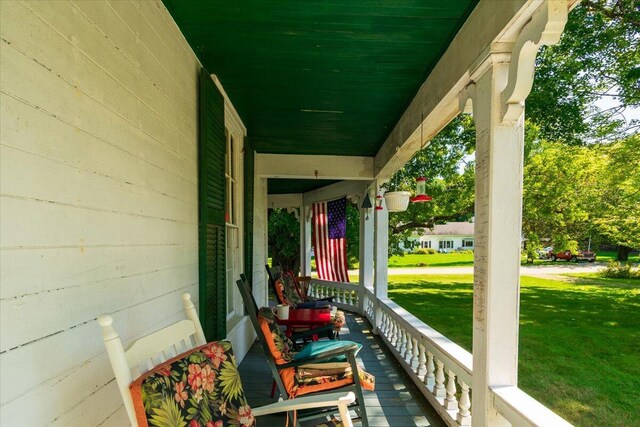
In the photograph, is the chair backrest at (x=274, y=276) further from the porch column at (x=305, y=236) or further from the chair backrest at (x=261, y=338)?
Result: the porch column at (x=305, y=236)

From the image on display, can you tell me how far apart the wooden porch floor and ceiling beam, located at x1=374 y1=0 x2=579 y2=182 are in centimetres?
235

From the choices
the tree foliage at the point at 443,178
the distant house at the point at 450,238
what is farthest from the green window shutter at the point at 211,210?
the distant house at the point at 450,238

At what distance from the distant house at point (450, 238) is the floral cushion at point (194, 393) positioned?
39345 millimetres

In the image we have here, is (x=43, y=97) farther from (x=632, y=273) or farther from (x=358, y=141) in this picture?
(x=632, y=273)

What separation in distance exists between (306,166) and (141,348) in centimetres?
467

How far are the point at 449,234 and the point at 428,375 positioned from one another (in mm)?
39395

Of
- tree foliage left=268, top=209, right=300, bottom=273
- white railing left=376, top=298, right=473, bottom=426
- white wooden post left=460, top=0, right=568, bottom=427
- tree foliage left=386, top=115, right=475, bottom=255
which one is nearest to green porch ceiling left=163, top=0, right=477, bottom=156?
white wooden post left=460, top=0, right=568, bottom=427

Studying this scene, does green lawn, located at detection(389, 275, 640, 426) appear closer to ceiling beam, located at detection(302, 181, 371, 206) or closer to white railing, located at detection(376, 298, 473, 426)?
white railing, located at detection(376, 298, 473, 426)

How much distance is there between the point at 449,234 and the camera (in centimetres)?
4050

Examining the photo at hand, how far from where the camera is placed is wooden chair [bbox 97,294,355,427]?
115 centimetres

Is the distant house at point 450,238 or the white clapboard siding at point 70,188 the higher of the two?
the white clapboard siding at point 70,188

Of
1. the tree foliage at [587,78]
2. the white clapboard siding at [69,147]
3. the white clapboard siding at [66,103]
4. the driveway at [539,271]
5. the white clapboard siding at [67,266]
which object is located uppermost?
the tree foliage at [587,78]

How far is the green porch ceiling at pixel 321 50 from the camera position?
2035 mm

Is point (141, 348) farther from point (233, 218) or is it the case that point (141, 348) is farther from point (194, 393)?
point (233, 218)
